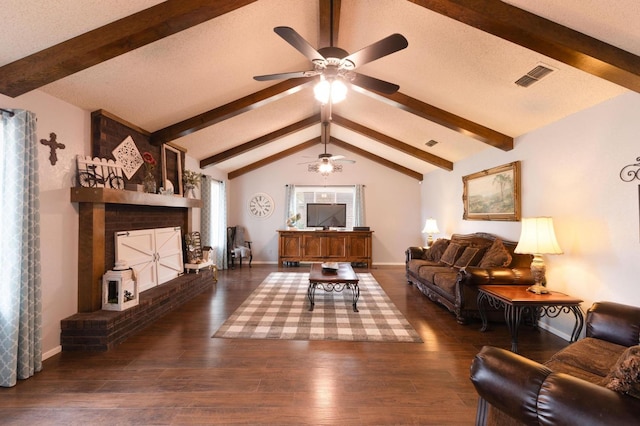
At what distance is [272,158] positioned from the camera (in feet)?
26.6

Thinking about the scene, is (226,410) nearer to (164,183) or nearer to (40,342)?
(40,342)

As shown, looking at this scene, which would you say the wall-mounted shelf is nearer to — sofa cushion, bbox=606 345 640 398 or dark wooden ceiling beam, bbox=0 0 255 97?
dark wooden ceiling beam, bbox=0 0 255 97

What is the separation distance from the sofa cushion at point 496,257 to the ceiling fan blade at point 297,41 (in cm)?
332

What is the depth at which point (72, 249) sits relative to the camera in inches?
121

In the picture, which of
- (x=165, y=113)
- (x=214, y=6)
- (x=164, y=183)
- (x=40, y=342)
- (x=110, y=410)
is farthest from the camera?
(x=164, y=183)

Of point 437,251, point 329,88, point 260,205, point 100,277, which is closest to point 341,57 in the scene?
point 329,88

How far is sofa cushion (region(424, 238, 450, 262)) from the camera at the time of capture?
18.6ft

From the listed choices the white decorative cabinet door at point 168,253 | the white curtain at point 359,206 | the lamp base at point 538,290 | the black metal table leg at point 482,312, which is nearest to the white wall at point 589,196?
the lamp base at point 538,290

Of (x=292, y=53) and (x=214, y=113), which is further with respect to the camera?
(x=214, y=113)

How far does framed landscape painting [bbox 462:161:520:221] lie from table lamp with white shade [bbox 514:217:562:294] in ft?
3.53

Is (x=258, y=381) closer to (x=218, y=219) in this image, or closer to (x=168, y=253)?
(x=168, y=253)

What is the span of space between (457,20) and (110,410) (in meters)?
3.91

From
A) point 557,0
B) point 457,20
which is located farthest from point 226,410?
point 557,0

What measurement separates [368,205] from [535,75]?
18.0 ft
